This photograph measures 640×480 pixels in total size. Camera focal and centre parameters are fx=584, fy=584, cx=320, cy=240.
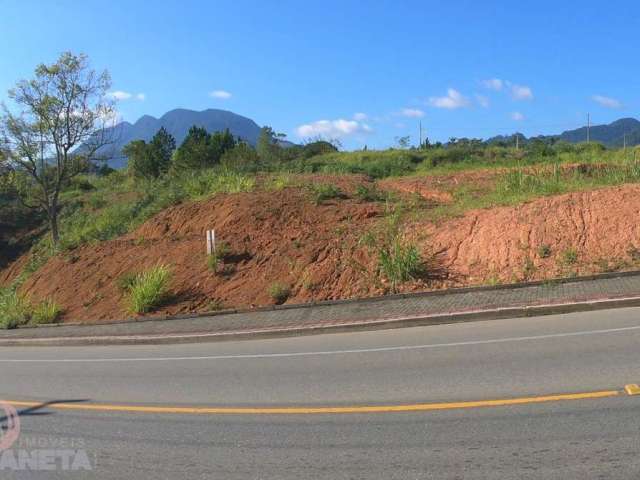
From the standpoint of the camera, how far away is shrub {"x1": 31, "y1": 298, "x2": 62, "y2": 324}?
17094 millimetres

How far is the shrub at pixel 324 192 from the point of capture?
19.0 metres

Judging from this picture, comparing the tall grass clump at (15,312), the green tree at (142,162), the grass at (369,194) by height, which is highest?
the green tree at (142,162)

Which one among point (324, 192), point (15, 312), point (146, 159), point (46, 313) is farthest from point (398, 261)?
point (146, 159)

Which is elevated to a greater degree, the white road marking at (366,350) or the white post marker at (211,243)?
the white post marker at (211,243)

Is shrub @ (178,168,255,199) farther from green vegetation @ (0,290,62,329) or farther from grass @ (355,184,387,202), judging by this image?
green vegetation @ (0,290,62,329)

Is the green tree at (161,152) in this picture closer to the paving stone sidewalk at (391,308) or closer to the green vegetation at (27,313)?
the green vegetation at (27,313)

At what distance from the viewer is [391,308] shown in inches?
473

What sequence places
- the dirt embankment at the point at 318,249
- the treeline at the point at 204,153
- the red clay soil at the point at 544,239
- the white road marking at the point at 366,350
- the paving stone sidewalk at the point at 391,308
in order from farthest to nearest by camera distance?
the treeline at the point at 204,153 < the dirt embankment at the point at 318,249 < the red clay soil at the point at 544,239 < the paving stone sidewalk at the point at 391,308 < the white road marking at the point at 366,350

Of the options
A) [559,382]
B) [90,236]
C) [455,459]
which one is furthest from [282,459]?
[90,236]

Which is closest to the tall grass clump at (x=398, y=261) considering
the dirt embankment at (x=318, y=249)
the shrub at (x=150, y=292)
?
the dirt embankment at (x=318, y=249)

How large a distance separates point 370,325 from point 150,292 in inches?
276

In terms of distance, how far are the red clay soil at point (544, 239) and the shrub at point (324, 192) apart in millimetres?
4755

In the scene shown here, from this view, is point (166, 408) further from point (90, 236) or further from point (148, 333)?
point (90, 236)

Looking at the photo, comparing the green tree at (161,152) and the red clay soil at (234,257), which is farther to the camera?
the green tree at (161,152)
